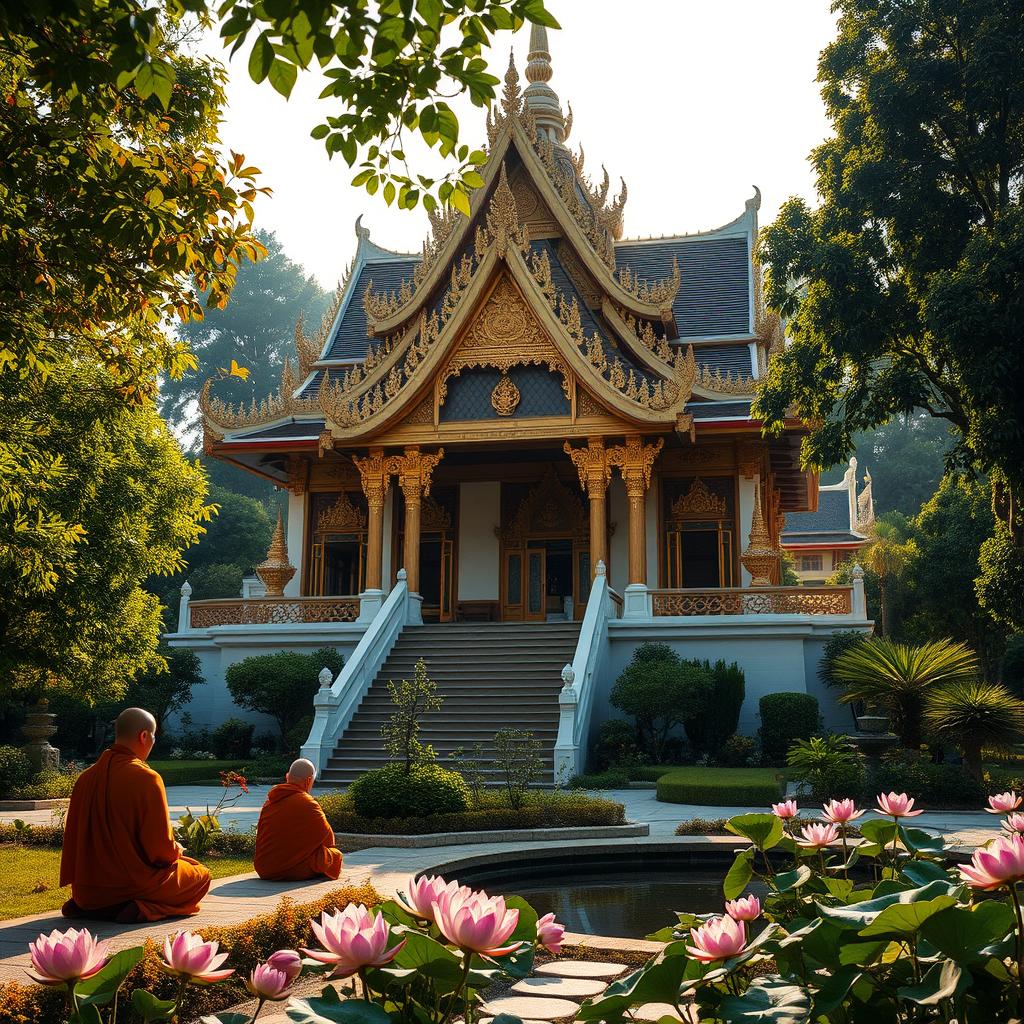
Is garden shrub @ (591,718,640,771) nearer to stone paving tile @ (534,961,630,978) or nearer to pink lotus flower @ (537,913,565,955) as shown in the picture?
stone paving tile @ (534,961,630,978)

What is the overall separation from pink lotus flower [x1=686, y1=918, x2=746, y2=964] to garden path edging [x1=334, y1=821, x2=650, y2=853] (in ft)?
24.7

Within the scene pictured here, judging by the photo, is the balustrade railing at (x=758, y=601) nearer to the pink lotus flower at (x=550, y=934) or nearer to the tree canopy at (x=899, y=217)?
the tree canopy at (x=899, y=217)

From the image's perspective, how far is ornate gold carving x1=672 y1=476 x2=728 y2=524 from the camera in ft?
68.1

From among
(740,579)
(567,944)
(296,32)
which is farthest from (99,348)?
(740,579)

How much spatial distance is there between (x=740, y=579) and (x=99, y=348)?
1534 centimetres

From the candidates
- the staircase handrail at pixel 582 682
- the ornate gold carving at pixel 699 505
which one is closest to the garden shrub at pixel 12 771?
the staircase handrail at pixel 582 682

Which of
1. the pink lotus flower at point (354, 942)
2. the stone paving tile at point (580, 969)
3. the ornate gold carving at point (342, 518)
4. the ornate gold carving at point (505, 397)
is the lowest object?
the stone paving tile at point (580, 969)

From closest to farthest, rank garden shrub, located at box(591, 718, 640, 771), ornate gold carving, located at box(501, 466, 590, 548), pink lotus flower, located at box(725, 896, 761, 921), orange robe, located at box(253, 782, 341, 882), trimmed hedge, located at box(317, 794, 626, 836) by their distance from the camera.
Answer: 1. pink lotus flower, located at box(725, 896, 761, 921)
2. orange robe, located at box(253, 782, 341, 882)
3. trimmed hedge, located at box(317, 794, 626, 836)
4. garden shrub, located at box(591, 718, 640, 771)
5. ornate gold carving, located at box(501, 466, 590, 548)

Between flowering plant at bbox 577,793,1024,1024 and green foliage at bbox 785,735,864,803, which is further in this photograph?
green foliage at bbox 785,735,864,803

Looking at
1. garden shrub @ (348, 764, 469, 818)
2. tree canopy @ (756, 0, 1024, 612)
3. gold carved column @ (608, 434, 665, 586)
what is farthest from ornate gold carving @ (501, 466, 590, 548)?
garden shrub @ (348, 764, 469, 818)

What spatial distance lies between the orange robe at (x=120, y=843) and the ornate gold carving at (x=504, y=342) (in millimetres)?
14482

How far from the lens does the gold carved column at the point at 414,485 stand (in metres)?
19.7

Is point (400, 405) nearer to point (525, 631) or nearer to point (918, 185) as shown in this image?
point (525, 631)

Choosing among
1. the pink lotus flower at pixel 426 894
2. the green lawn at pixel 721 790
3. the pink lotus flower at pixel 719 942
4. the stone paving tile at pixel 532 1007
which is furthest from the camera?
the green lawn at pixel 721 790
